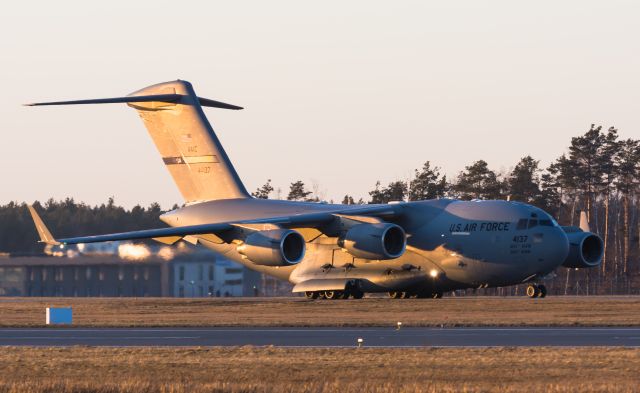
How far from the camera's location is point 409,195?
8881 cm

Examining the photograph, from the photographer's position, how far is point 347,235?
43.9 m

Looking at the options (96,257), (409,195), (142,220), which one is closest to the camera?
(96,257)

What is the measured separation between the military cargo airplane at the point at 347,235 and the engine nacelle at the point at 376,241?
3 centimetres

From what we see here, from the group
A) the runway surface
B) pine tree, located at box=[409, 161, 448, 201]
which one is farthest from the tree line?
the runway surface

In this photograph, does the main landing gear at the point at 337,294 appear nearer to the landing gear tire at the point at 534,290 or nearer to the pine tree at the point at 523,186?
the landing gear tire at the point at 534,290

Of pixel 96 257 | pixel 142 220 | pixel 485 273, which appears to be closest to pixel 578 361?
pixel 485 273

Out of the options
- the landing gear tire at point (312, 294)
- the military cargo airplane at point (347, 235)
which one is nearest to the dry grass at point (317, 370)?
the military cargo airplane at point (347, 235)

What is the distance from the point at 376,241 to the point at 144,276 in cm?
1471

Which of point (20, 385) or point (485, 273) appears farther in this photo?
point (485, 273)

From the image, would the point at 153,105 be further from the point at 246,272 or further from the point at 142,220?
the point at 142,220

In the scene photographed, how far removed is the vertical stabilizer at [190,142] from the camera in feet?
163

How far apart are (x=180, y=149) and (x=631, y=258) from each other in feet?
138

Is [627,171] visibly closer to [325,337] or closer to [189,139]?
[189,139]

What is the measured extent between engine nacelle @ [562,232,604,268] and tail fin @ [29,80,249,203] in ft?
41.1
